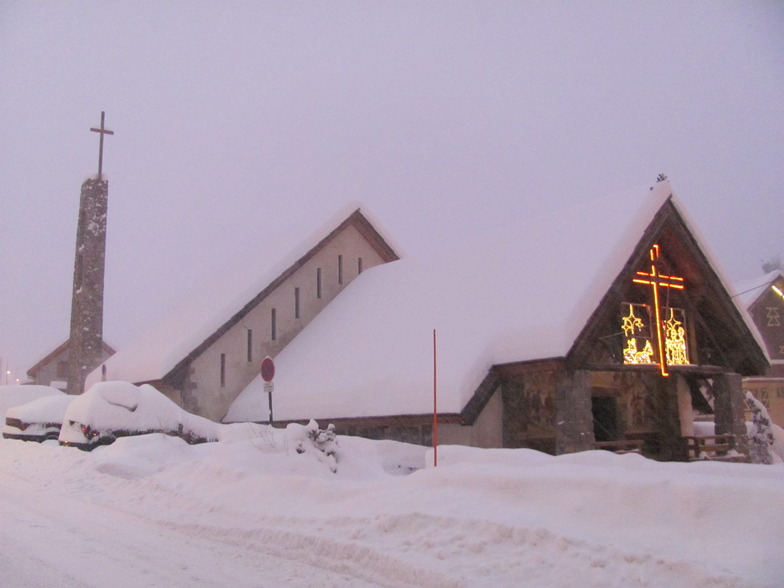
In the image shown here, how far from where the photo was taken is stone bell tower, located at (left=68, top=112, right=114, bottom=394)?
2897 centimetres

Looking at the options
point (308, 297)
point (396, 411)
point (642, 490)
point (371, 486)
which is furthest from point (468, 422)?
point (308, 297)

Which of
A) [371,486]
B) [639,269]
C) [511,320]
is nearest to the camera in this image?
[371,486]

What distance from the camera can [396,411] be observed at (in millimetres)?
16031

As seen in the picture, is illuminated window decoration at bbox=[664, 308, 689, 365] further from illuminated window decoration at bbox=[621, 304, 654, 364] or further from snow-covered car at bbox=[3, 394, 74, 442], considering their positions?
snow-covered car at bbox=[3, 394, 74, 442]

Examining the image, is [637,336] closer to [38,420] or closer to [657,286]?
[657,286]

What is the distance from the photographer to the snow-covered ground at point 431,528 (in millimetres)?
5969

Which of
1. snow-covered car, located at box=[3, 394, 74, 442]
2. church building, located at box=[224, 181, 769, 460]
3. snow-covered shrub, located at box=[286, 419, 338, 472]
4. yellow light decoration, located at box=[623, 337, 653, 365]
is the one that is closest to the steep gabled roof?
snow-covered car, located at box=[3, 394, 74, 442]

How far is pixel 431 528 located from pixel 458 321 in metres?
10.5

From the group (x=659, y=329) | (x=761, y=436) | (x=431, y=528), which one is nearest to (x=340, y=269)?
(x=659, y=329)

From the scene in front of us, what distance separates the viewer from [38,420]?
62.8ft

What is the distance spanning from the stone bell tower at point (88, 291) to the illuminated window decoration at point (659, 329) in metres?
20.6

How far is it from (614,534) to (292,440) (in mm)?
6386

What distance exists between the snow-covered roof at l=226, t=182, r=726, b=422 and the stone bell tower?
389 inches

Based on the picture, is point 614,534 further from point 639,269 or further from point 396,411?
point 639,269
